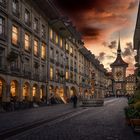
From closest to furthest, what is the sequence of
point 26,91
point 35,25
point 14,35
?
point 14,35 → point 26,91 → point 35,25

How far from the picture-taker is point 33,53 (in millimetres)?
42312

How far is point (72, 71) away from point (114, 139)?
56691 mm

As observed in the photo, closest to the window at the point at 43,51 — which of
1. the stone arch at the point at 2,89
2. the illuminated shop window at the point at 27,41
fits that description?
the illuminated shop window at the point at 27,41

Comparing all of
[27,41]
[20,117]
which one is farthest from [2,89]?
[20,117]

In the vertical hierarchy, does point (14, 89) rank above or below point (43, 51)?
below

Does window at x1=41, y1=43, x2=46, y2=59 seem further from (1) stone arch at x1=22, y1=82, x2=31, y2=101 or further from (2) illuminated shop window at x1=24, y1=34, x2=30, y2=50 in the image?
(1) stone arch at x1=22, y1=82, x2=31, y2=101

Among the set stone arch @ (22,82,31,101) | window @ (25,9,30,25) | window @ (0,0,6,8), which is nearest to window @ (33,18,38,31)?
window @ (25,9,30,25)

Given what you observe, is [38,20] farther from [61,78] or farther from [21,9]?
[61,78]

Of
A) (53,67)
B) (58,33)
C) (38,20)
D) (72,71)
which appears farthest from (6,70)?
(72,71)

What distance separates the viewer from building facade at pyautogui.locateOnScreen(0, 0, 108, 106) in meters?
33.5

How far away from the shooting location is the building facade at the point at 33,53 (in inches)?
1319

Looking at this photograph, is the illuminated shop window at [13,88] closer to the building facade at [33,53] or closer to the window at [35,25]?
the building facade at [33,53]

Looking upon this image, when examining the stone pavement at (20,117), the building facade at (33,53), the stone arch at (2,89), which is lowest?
the stone pavement at (20,117)

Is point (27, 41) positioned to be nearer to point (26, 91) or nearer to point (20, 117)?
point (26, 91)
